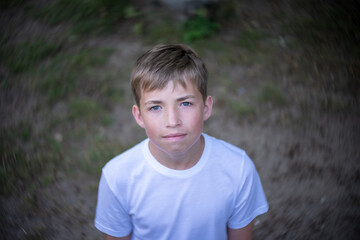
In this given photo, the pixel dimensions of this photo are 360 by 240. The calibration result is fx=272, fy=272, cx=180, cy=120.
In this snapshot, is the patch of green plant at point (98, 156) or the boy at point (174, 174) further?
the patch of green plant at point (98, 156)

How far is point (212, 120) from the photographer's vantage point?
371 cm

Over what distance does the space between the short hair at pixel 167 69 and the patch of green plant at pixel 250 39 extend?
9.23 feet

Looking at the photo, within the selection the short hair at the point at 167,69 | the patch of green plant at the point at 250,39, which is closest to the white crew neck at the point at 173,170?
the short hair at the point at 167,69

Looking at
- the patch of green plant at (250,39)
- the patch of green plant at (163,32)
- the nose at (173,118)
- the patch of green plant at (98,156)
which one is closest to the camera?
the nose at (173,118)

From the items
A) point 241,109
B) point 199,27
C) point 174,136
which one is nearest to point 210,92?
point 241,109

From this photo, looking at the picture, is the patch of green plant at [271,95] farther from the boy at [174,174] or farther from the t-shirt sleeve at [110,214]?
the t-shirt sleeve at [110,214]

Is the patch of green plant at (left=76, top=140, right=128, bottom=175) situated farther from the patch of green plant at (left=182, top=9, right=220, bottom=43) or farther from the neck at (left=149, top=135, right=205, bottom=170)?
the patch of green plant at (left=182, top=9, right=220, bottom=43)

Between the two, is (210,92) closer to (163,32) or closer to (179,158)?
(163,32)

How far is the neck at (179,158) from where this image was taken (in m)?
1.66

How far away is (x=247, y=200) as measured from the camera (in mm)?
1723

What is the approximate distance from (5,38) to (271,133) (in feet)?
13.6

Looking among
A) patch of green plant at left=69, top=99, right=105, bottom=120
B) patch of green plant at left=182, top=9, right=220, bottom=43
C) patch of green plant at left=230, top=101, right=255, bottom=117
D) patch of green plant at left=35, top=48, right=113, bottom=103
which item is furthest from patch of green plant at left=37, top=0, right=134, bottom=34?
patch of green plant at left=230, top=101, right=255, bottom=117

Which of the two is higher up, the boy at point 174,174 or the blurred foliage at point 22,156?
the boy at point 174,174

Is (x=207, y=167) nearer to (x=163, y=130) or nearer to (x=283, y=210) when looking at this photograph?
(x=163, y=130)
